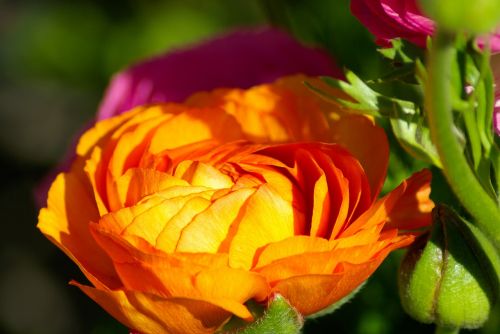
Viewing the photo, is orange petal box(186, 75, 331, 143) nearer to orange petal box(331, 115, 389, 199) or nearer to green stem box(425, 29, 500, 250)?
orange petal box(331, 115, 389, 199)

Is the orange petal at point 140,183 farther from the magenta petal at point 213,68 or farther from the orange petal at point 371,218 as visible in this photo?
the magenta petal at point 213,68

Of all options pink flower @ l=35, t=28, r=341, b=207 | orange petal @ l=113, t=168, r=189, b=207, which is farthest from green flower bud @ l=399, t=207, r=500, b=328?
pink flower @ l=35, t=28, r=341, b=207

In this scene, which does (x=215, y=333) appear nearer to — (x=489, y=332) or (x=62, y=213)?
(x=62, y=213)

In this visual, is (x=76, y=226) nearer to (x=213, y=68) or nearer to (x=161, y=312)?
(x=161, y=312)

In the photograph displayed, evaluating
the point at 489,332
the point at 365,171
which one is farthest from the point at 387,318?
the point at 365,171

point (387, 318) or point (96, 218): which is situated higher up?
point (96, 218)

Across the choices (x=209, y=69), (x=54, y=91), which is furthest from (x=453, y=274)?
(x=54, y=91)

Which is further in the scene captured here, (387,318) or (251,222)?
(387,318)
